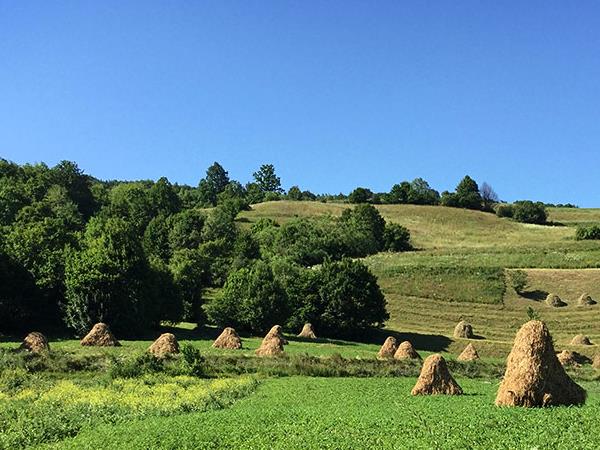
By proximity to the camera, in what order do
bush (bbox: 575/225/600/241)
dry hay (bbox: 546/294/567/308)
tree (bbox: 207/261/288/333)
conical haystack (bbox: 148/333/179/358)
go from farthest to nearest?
bush (bbox: 575/225/600/241) < dry hay (bbox: 546/294/567/308) < tree (bbox: 207/261/288/333) < conical haystack (bbox: 148/333/179/358)

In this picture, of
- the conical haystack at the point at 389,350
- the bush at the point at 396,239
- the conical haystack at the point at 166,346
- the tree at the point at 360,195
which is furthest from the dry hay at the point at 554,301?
the tree at the point at 360,195

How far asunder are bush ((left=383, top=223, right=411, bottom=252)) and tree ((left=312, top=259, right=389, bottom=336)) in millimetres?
54853

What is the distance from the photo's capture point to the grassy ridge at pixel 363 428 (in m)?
15.4

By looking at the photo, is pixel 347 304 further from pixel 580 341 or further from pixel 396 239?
pixel 396 239

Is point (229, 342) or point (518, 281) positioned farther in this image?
point (518, 281)

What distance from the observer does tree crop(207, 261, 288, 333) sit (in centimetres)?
6181

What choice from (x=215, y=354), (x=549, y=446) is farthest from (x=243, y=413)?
(x=215, y=354)

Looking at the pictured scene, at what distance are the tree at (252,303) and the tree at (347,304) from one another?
4.74 m

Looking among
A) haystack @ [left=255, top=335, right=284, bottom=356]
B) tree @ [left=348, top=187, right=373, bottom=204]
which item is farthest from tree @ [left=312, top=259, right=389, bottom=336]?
tree @ [left=348, top=187, right=373, bottom=204]

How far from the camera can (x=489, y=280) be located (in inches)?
3327

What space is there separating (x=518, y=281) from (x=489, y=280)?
14.4ft

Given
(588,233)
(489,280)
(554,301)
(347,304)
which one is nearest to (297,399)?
(347,304)

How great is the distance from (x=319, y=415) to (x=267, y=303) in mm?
42500

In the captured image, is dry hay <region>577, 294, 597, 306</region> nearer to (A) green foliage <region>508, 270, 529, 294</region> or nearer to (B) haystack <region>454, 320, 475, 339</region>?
(A) green foliage <region>508, 270, 529, 294</region>
